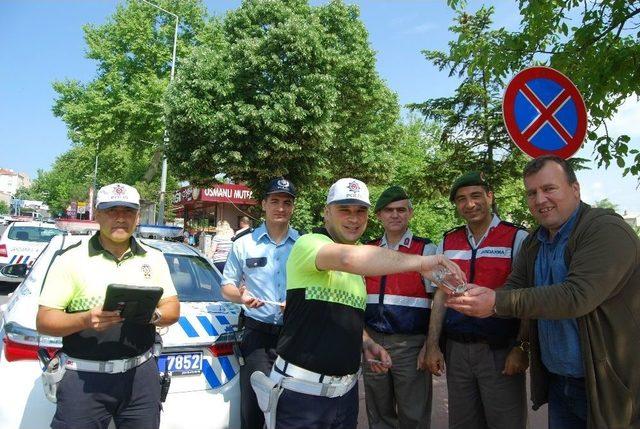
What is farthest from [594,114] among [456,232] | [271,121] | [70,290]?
[271,121]

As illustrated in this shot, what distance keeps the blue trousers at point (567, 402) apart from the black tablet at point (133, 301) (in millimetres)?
2165

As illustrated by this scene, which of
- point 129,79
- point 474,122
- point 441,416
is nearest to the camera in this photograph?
point 441,416

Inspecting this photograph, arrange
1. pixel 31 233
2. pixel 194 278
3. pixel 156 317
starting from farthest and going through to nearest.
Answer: pixel 31 233, pixel 194 278, pixel 156 317

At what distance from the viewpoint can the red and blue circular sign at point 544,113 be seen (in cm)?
357

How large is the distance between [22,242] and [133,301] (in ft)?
38.3

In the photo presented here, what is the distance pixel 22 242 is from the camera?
12.1 metres

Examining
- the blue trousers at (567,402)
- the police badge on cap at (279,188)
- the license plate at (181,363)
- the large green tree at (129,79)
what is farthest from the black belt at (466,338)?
the large green tree at (129,79)

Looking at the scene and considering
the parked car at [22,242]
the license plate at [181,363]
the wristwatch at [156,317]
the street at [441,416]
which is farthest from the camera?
the parked car at [22,242]

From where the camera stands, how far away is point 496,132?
27.1 ft

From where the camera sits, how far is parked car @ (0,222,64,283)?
1182cm

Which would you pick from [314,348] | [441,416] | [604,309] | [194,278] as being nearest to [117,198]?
[314,348]

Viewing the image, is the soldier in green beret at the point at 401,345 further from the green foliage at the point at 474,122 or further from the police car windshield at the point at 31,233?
the police car windshield at the point at 31,233

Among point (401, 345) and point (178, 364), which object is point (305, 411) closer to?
point (178, 364)

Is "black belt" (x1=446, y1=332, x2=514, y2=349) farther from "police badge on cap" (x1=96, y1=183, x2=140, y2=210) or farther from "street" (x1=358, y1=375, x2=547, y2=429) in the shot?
"police badge on cap" (x1=96, y1=183, x2=140, y2=210)
